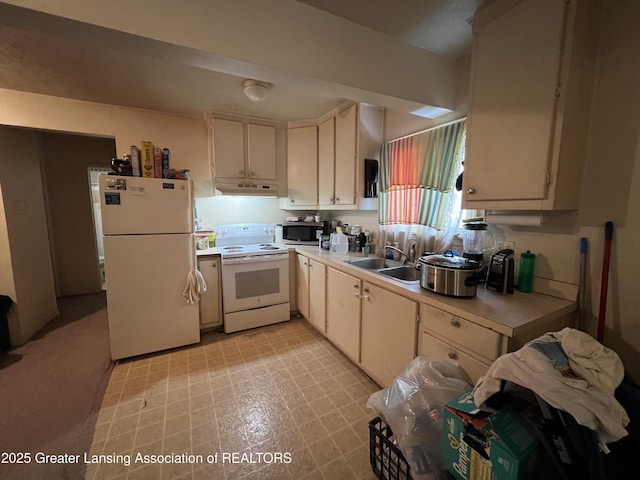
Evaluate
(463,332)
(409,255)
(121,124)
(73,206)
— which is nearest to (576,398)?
(463,332)

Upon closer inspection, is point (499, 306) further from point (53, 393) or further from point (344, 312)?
point (53, 393)

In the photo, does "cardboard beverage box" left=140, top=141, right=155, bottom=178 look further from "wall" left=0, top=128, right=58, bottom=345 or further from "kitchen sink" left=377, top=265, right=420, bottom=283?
"kitchen sink" left=377, top=265, right=420, bottom=283

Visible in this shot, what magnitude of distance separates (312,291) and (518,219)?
1898mm

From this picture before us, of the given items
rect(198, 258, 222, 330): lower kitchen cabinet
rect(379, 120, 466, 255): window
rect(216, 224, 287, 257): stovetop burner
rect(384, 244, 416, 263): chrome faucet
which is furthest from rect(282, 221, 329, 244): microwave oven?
rect(384, 244, 416, 263): chrome faucet

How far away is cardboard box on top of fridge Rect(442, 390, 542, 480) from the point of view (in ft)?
2.88

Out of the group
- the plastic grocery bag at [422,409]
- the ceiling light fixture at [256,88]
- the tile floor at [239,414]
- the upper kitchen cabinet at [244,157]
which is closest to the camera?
the plastic grocery bag at [422,409]

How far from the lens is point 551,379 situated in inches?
31.5

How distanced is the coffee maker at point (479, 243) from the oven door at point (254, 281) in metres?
1.84

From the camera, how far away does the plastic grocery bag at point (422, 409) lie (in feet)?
3.73

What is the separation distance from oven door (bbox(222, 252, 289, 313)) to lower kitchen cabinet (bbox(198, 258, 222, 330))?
9cm

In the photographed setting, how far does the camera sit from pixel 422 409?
120 cm

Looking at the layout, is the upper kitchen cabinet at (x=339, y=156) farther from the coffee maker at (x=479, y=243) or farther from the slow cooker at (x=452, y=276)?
the slow cooker at (x=452, y=276)

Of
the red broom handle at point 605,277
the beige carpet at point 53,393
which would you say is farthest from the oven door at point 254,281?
the red broom handle at point 605,277

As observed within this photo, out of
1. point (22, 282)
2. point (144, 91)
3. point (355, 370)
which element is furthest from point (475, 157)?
point (22, 282)
